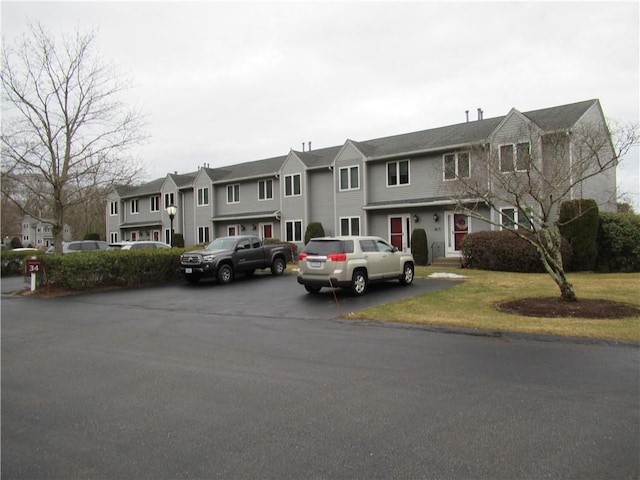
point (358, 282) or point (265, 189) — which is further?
point (265, 189)

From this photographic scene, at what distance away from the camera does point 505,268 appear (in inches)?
718

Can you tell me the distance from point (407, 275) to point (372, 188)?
37.9 feet

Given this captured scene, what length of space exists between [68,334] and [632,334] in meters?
10.1

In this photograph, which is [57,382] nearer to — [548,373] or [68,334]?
[68,334]

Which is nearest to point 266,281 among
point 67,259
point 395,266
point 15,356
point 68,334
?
point 395,266

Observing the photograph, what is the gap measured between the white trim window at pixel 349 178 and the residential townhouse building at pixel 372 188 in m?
0.06

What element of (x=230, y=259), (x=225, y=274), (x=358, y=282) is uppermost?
(x=230, y=259)

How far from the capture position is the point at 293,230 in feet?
95.1

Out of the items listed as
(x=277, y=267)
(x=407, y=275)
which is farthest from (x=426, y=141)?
(x=407, y=275)

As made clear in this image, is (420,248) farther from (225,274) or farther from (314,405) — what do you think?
(314,405)

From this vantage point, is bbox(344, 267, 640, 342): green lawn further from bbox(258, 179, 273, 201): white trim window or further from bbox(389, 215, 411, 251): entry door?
bbox(258, 179, 273, 201): white trim window

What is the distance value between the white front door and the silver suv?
9.38m

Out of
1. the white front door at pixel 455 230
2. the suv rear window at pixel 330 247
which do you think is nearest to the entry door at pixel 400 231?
the white front door at pixel 455 230

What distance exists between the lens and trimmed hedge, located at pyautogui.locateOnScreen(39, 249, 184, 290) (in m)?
15.3
